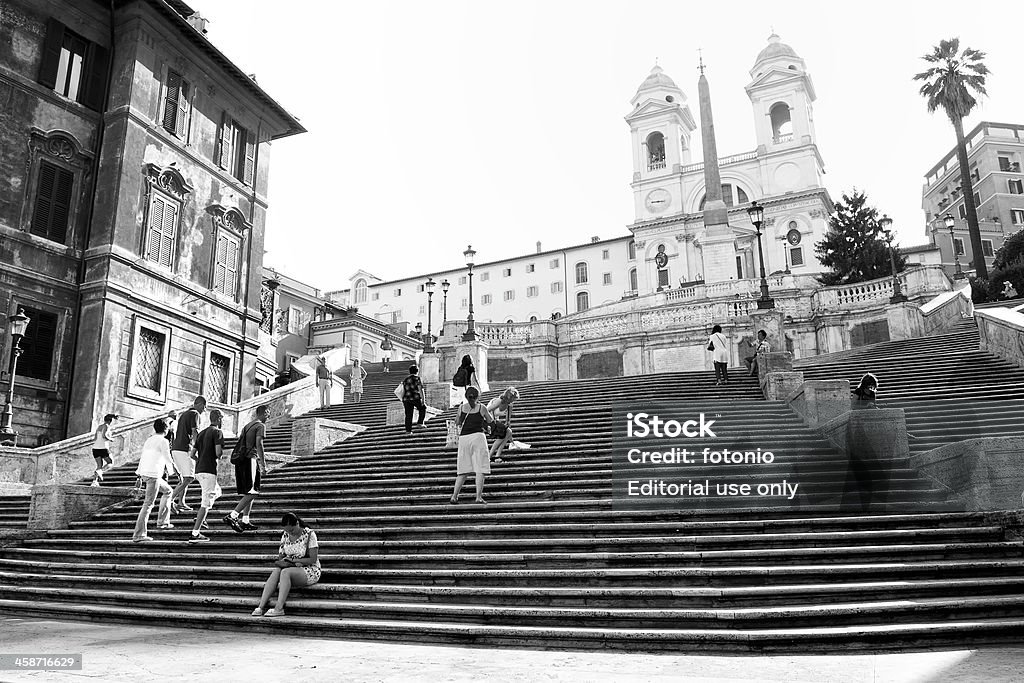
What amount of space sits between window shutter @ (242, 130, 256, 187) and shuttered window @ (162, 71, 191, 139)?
3.41 metres

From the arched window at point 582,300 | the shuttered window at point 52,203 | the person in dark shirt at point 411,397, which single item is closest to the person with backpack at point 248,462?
the person in dark shirt at point 411,397

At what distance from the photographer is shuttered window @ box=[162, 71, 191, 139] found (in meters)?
24.8

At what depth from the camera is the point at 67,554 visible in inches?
420

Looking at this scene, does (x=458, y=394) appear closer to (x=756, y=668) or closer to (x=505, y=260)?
(x=756, y=668)

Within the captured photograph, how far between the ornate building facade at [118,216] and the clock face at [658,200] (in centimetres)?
5331

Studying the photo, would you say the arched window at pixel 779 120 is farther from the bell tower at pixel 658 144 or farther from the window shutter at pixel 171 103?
the window shutter at pixel 171 103

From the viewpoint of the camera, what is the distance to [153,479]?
10977 mm

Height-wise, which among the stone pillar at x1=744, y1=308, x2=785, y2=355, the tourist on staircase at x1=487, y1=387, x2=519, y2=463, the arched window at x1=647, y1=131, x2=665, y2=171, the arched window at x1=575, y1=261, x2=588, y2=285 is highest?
the arched window at x1=647, y1=131, x2=665, y2=171

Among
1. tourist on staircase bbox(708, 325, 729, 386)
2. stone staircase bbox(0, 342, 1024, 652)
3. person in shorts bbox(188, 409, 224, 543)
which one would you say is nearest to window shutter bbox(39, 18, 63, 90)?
stone staircase bbox(0, 342, 1024, 652)

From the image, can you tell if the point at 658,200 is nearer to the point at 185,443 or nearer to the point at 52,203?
the point at 52,203

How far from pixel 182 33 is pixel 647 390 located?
1991cm

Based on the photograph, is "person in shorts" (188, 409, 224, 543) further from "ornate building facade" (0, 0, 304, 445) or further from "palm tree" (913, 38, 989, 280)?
"palm tree" (913, 38, 989, 280)

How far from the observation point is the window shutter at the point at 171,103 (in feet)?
A: 81.1

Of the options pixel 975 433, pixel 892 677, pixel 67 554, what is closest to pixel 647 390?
pixel 975 433
